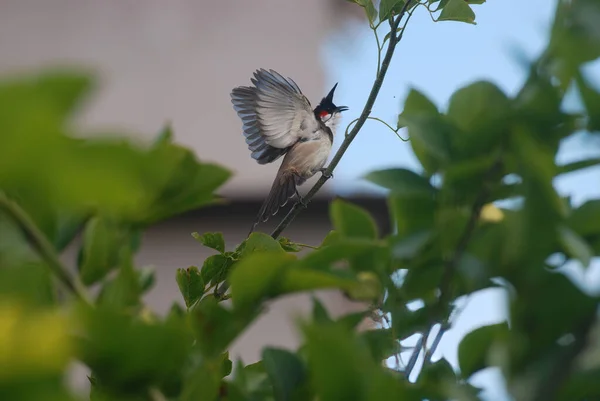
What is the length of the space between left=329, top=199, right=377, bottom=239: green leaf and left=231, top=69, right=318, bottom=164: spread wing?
133 cm

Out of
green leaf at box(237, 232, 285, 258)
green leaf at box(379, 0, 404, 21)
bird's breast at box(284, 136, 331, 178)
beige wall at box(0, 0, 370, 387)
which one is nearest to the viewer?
green leaf at box(237, 232, 285, 258)

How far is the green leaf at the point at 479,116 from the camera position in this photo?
1.04 ft

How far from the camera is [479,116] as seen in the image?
0.33 metres

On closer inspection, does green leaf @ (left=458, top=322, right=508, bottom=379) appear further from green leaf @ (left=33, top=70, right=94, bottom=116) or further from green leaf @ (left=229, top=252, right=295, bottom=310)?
green leaf @ (left=33, top=70, right=94, bottom=116)

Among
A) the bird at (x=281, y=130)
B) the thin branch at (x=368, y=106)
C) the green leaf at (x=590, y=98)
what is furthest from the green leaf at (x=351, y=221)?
the bird at (x=281, y=130)

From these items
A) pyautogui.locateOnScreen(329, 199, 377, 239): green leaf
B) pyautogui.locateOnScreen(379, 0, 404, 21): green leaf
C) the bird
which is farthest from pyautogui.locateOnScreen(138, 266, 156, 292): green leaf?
the bird

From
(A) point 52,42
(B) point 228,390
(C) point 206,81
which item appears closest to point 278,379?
(B) point 228,390

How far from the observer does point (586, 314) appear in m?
0.30

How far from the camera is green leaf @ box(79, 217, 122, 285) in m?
0.36

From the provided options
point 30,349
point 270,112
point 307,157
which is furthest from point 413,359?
point 307,157

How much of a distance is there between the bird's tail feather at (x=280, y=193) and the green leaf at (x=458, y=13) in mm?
925

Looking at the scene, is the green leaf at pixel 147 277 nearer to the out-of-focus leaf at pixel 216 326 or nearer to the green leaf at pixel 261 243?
the out-of-focus leaf at pixel 216 326

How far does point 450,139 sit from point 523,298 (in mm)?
76

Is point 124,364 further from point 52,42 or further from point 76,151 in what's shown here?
point 52,42
